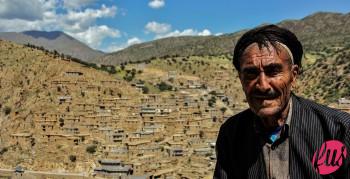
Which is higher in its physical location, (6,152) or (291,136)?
(291,136)

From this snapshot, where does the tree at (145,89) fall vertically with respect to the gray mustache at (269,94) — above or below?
below

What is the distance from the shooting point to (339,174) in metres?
2.20

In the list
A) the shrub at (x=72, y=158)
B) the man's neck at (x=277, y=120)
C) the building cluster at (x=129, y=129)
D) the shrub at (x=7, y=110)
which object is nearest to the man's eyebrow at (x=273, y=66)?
the man's neck at (x=277, y=120)

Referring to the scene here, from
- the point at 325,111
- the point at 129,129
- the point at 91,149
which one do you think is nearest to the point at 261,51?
the point at 325,111

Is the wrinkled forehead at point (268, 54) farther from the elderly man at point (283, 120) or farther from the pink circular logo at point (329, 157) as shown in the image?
the pink circular logo at point (329, 157)

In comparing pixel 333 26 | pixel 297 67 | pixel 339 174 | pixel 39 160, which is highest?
pixel 333 26

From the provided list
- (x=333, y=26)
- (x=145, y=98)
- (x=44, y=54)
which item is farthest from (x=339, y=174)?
(x=333, y=26)

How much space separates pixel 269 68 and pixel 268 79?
0.17 ft

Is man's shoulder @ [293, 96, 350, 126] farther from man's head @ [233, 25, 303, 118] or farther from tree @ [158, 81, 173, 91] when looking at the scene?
tree @ [158, 81, 173, 91]

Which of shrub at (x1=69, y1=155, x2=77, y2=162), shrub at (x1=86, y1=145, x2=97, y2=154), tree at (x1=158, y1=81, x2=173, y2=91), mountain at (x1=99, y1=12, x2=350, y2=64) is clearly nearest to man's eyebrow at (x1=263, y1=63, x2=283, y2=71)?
shrub at (x1=69, y1=155, x2=77, y2=162)

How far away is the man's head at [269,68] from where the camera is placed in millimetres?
2291

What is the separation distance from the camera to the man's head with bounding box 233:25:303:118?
7.52 feet

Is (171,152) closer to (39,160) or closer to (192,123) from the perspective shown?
(192,123)

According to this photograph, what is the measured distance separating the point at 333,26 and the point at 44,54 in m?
76.9
